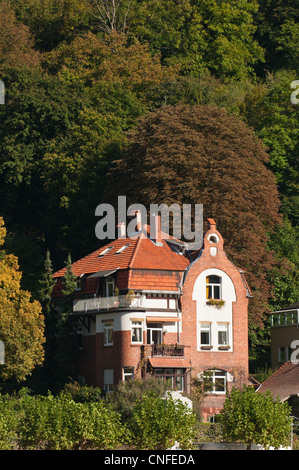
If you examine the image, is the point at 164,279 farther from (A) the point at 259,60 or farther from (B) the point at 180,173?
(A) the point at 259,60

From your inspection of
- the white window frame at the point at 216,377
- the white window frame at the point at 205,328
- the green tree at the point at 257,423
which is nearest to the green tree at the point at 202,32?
the white window frame at the point at 205,328

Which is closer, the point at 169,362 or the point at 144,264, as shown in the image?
the point at 169,362

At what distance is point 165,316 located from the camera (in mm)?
71688

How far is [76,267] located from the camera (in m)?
76.5

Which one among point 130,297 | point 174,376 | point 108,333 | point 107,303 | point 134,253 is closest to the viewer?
point 174,376

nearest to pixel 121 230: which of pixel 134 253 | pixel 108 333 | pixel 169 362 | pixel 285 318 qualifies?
pixel 134 253

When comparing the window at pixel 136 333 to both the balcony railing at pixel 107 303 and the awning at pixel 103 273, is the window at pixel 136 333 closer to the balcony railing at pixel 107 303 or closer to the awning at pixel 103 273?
the balcony railing at pixel 107 303

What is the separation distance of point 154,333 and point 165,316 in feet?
3.88

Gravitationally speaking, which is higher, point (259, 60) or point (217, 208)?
point (259, 60)

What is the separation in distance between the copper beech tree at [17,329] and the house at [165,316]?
3759 millimetres

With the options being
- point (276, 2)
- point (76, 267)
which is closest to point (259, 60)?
point (276, 2)

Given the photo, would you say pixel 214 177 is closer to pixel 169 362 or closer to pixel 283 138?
pixel 169 362

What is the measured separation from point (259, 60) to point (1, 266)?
1932 inches

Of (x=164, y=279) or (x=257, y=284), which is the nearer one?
(x=164, y=279)
